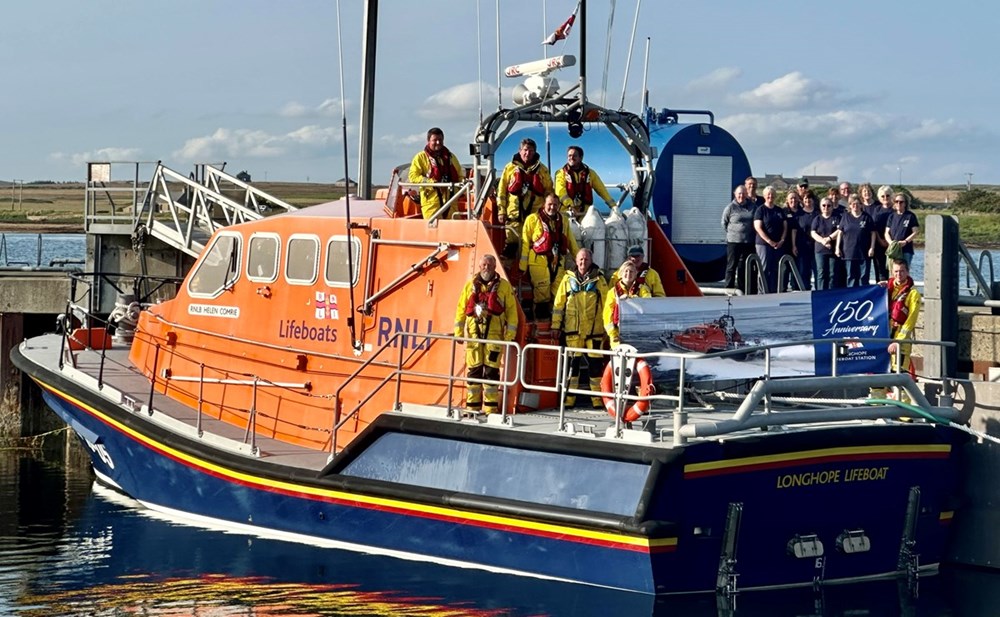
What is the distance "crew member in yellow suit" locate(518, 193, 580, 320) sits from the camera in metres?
11.7

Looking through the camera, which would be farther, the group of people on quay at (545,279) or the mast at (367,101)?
→ the mast at (367,101)

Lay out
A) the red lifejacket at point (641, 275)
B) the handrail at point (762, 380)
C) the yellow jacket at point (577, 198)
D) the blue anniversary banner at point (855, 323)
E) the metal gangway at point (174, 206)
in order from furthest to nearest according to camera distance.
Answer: the metal gangway at point (174, 206), the yellow jacket at point (577, 198), the red lifejacket at point (641, 275), the blue anniversary banner at point (855, 323), the handrail at point (762, 380)

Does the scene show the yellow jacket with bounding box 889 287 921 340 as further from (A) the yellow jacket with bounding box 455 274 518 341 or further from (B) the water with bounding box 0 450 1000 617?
(A) the yellow jacket with bounding box 455 274 518 341

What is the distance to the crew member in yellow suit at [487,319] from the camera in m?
11.2

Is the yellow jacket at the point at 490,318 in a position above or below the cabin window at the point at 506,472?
above

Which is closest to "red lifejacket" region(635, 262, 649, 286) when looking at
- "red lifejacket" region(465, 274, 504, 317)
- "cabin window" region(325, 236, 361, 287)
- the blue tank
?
"red lifejacket" region(465, 274, 504, 317)

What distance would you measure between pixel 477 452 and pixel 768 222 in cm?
574

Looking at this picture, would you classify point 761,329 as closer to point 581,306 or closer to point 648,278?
point 648,278

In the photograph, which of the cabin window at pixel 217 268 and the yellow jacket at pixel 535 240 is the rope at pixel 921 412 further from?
the cabin window at pixel 217 268

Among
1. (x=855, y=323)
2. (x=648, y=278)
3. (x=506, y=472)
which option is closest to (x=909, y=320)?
(x=855, y=323)

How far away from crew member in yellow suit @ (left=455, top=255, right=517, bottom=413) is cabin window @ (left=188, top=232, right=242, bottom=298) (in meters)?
2.91

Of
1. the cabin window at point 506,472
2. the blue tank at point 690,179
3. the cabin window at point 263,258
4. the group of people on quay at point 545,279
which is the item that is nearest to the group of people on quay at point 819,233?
the group of people on quay at point 545,279

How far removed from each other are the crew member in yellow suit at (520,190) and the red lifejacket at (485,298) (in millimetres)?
865

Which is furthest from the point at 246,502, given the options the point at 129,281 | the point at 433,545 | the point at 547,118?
the point at 129,281
